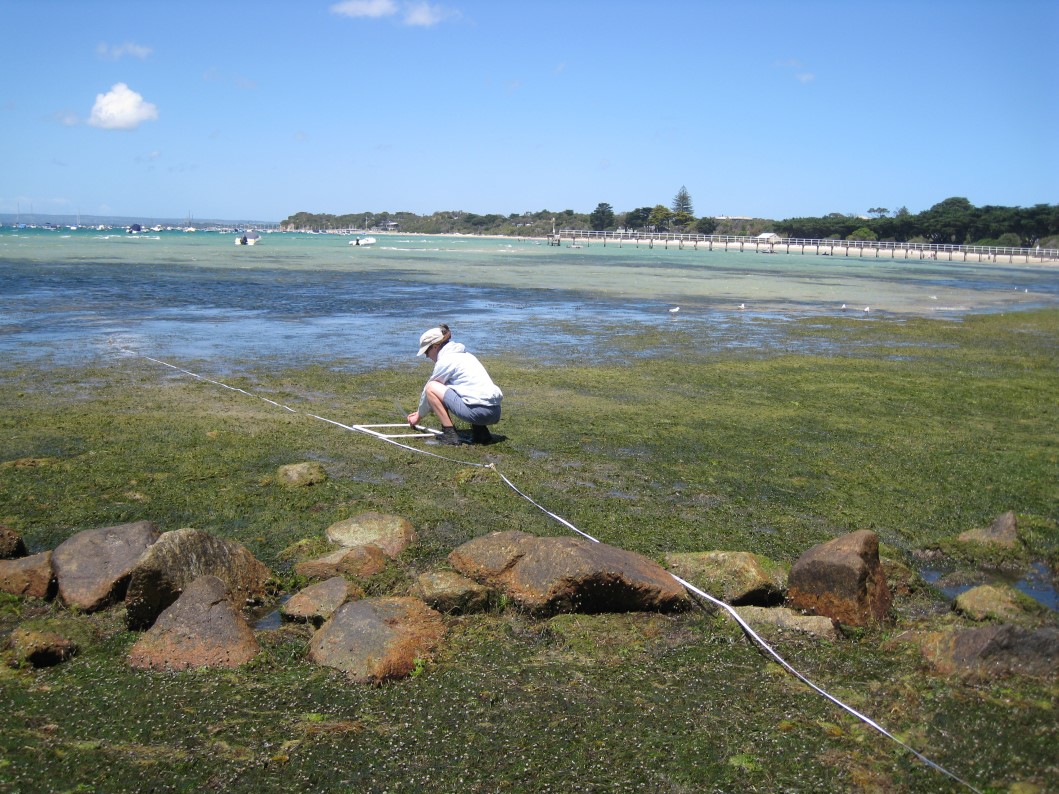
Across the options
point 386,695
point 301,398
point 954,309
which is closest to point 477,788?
point 386,695

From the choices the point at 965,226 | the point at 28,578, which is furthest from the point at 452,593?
the point at 965,226

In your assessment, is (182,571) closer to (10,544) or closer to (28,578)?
(28,578)

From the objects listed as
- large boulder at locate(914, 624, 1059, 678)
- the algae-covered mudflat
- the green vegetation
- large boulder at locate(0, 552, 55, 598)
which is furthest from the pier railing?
large boulder at locate(0, 552, 55, 598)

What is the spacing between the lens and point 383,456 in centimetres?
849

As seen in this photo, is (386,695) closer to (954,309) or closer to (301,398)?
(301,398)

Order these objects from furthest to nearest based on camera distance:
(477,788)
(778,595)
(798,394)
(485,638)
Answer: (798,394)
(778,595)
(485,638)
(477,788)

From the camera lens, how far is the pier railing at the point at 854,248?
89.1 m

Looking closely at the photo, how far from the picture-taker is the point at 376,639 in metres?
4.50

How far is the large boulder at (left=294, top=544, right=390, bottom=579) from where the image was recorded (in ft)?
18.4

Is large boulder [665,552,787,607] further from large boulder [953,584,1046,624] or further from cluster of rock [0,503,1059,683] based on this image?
large boulder [953,584,1046,624]

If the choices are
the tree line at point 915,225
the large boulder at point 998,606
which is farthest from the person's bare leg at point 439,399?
the tree line at point 915,225

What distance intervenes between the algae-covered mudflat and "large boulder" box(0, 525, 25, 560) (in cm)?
33

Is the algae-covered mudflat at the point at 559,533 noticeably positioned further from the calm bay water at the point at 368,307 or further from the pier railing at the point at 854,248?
the pier railing at the point at 854,248

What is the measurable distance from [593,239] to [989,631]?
149 meters
